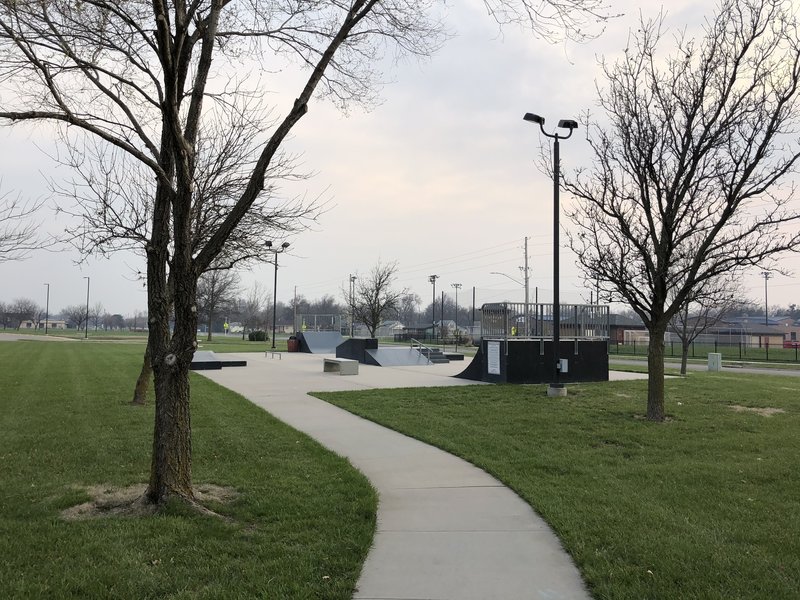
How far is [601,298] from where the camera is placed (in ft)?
43.3

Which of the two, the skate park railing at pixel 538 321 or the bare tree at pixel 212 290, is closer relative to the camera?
the skate park railing at pixel 538 321

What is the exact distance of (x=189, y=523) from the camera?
5.04 meters

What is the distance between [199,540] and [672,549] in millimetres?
3535

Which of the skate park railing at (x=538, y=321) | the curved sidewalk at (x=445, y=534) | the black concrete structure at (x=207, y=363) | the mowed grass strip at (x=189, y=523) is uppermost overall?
the skate park railing at (x=538, y=321)

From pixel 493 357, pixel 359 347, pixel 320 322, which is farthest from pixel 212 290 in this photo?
pixel 493 357

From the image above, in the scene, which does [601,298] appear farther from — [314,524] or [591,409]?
[314,524]

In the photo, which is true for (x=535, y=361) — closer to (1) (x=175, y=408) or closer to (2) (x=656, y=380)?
(2) (x=656, y=380)

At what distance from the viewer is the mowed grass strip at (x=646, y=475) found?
413 centimetres

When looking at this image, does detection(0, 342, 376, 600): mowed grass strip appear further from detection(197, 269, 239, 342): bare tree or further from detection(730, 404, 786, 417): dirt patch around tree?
detection(197, 269, 239, 342): bare tree

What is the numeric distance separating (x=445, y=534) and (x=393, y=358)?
23.3m

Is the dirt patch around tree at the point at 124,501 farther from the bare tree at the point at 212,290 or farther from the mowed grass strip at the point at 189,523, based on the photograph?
the bare tree at the point at 212,290

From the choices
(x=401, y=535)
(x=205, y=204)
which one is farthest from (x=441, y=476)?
(x=205, y=204)

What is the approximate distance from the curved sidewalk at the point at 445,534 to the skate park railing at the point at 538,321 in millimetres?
8819

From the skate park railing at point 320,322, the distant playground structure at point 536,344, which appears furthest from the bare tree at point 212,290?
the distant playground structure at point 536,344
